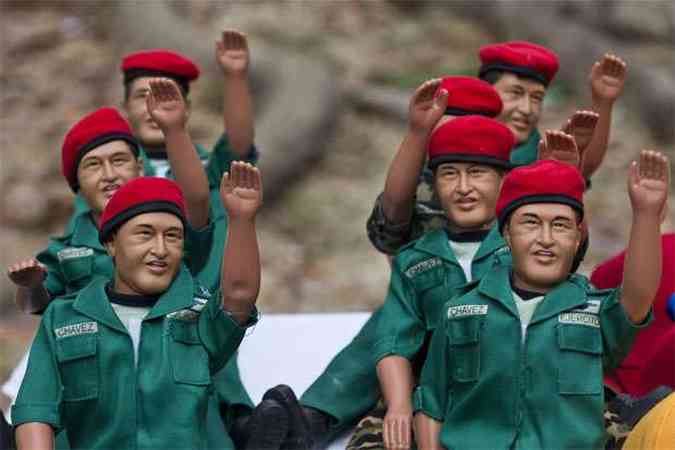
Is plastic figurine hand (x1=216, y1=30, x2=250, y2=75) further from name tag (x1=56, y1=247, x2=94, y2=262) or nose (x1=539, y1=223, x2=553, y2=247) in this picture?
nose (x1=539, y1=223, x2=553, y2=247)

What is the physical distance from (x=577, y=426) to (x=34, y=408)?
145 centimetres

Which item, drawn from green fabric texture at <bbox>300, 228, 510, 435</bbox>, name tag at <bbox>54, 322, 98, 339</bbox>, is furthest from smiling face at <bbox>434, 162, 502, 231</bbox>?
name tag at <bbox>54, 322, 98, 339</bbox>

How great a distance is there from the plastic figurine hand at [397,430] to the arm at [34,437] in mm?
934

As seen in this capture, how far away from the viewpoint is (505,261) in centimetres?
450

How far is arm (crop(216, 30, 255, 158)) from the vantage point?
5348 millimetres

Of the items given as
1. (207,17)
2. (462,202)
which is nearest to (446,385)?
(462,202)

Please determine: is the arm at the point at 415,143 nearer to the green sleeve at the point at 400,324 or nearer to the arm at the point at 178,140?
the green sleeve at the point at 400,324

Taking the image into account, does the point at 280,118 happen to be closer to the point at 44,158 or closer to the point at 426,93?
the point at 44,158

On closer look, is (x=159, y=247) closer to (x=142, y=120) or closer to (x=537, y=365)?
(x=537, y=365)

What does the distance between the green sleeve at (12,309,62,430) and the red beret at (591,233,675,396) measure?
5.79 feet

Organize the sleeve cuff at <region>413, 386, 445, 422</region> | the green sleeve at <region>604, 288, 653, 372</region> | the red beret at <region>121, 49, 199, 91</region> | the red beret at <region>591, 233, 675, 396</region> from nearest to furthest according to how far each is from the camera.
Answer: the green sleeve at <region>604, 288, 653, 372</region> < the sleeve cuff at <region>413, 386, 445, 422</region> < the red beret at <region>591, 233, 675, 396</region> < the red beret at <region>121, 49, 199, 91</region>

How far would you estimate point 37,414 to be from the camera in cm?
418

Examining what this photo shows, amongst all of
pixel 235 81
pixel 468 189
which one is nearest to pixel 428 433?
pixel 468 189

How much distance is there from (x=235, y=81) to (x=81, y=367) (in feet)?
4.82
